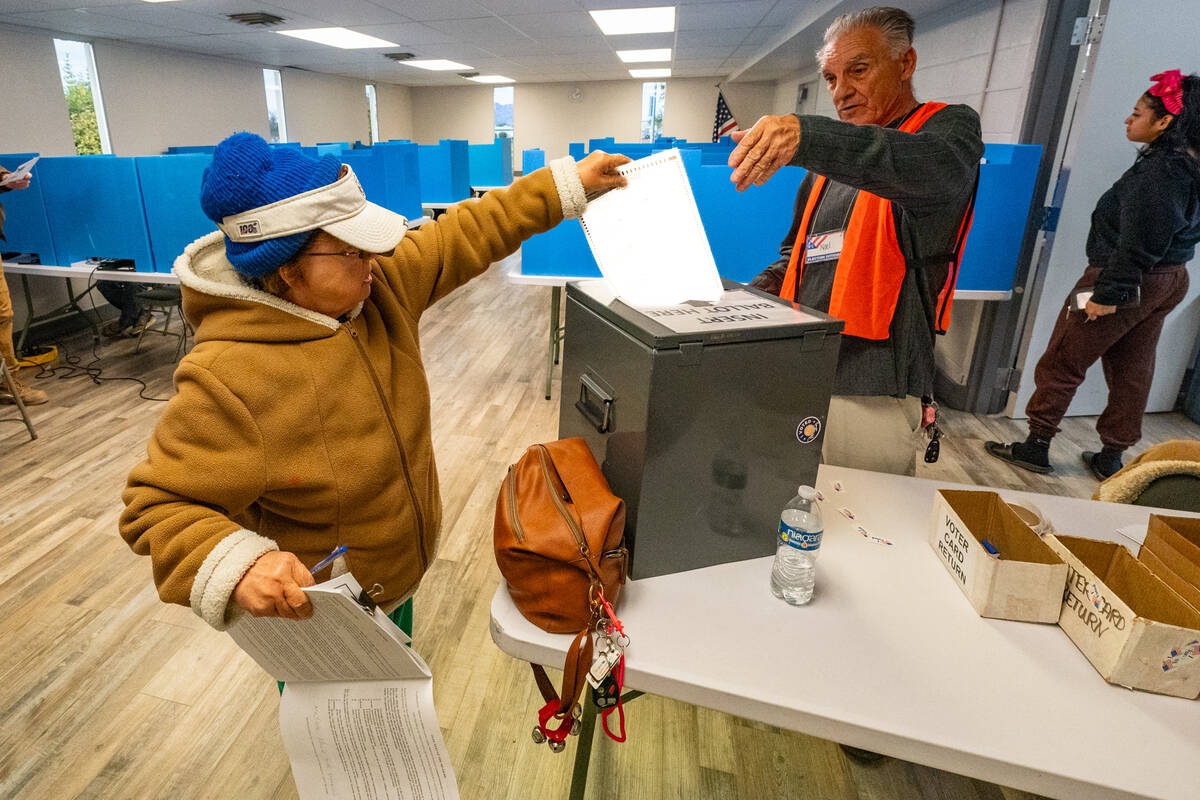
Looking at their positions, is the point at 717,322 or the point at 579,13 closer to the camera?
the point at 717,322

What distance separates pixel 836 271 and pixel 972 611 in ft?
2.03

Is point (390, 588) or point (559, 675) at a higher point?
point (390, 588)

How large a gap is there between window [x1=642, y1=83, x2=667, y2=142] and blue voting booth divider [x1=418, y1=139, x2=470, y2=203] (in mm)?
6409

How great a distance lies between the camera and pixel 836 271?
1.20 metres

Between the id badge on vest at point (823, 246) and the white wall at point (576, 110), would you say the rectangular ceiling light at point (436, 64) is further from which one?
the id badge on vest at point (823, 246)

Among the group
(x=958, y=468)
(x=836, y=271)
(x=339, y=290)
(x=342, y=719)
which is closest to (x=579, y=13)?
(x=958, y=468)

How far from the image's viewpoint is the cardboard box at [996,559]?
0.83m

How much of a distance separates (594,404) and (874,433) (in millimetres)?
658

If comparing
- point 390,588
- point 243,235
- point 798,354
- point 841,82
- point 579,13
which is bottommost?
point 390,588

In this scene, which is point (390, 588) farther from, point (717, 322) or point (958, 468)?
point (958, 468)

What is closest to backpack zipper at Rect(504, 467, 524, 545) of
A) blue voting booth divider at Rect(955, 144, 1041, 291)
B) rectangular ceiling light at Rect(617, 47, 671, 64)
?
blue voting booth divider at Rect(955, 144, 1041, 291)

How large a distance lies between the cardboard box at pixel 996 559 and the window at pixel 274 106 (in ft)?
32.3

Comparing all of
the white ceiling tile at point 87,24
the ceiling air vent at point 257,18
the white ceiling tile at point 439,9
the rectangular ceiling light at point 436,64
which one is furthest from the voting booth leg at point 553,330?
the rectangular ceiling light at point 436,64

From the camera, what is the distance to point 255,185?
0.75m
